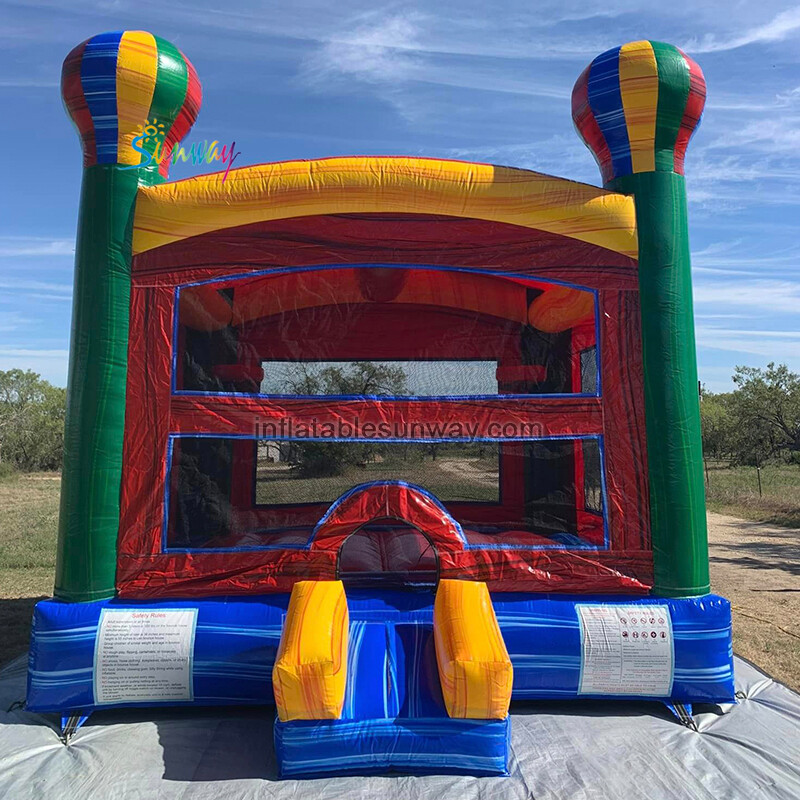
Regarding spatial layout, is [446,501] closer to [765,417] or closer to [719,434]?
[765,417]

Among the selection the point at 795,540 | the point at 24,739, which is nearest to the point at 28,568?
the point at 24,739

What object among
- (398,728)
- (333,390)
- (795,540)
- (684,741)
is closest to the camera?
(398,728)

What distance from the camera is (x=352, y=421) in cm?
291

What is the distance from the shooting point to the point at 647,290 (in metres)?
2.99

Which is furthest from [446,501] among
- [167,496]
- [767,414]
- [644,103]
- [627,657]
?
[767,414]

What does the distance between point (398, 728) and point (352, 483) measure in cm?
112

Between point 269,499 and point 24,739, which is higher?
point 269,499

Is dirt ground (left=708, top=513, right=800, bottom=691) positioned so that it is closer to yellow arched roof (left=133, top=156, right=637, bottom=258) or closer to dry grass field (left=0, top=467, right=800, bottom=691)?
dry grass field (left=0, top=467, right=800, bottom=691)

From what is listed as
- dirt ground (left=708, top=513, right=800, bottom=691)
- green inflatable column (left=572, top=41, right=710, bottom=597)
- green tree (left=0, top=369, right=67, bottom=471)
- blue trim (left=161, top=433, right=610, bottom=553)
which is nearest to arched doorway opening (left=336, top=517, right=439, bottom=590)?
blue trim (left=161, top=433, right=610, bottom=553)

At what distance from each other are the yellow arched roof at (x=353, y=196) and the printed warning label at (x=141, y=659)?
1.65 metres

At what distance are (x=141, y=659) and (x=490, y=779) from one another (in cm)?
148

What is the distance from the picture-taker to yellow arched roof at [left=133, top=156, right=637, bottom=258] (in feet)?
9.54

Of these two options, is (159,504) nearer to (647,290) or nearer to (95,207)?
(95,207)

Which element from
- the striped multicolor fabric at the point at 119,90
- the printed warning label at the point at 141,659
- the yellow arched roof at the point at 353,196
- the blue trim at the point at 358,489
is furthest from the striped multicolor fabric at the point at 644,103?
the printed warning label at the point at 141,659
